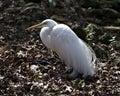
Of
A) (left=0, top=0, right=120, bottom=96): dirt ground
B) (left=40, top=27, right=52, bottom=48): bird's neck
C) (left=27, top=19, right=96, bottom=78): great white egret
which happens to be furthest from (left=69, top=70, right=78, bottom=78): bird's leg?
(left=40, top=27, right=52, bottom=48): bird's neck

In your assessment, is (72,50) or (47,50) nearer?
(72,50)

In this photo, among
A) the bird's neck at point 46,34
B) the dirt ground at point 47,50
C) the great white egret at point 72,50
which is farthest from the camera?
the bird's neck at point 46,34

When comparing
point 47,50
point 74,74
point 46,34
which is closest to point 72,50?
point 74,74

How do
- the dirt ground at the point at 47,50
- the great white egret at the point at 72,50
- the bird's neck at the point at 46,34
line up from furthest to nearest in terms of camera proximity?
the bird's neck at the point at 46,34 → the great white egret at the point at 72,50 → the dirt ground at the point at 47,50

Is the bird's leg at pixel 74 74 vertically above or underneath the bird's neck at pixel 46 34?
underneath

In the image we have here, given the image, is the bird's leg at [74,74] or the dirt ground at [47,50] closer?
the dirt ground at [47,50]

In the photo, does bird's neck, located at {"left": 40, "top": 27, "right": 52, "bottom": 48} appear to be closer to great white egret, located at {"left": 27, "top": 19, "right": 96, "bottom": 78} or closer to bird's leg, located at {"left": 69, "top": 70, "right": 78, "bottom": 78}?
great white egret, located at {"left": 27, "top": 19, "right": 96, "bottom": 78}

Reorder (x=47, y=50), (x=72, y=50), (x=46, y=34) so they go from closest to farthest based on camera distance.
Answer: (x=72, y=50)
(x=46, y=34)
(x=47, y=50)

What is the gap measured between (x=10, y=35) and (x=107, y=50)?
222 cm

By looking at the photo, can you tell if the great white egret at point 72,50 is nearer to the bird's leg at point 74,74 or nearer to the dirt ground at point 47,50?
the bird's leg at point 74,74

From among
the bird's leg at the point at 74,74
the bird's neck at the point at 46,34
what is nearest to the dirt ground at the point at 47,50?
the bird's leg at the point at 74,74

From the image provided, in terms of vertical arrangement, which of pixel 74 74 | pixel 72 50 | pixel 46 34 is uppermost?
pixel 46 34

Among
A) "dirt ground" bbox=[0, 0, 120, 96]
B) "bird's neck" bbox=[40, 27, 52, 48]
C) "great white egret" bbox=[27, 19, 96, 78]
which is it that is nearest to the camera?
"dirt ground" bbox=[0, 0, 120, 96]

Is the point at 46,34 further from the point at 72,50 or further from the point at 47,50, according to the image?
the point at 47,50
